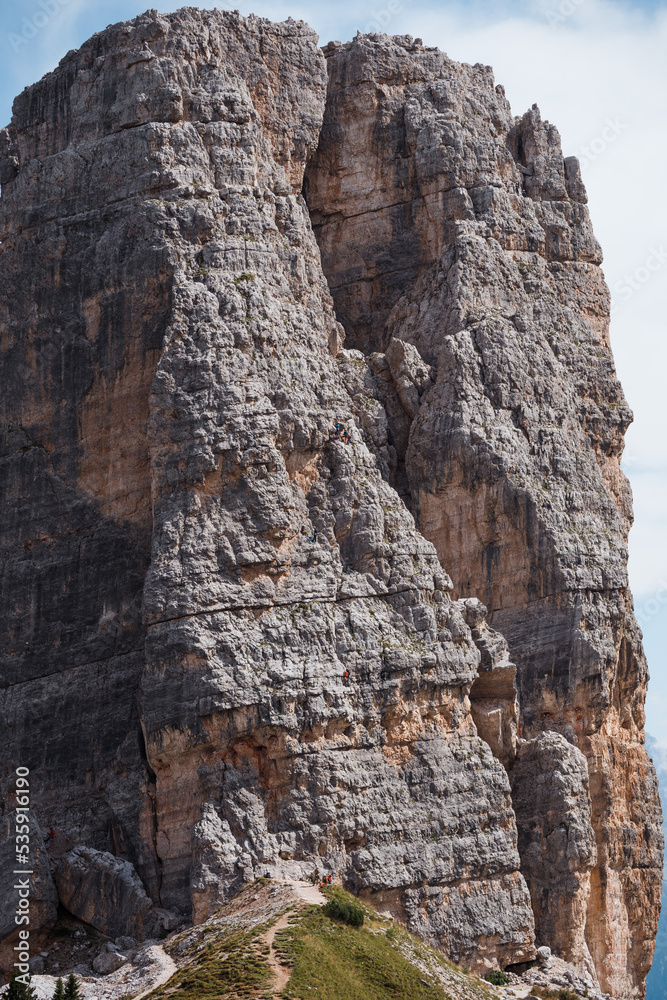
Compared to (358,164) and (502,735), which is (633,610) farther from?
(358,164)

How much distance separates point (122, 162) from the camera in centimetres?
6031

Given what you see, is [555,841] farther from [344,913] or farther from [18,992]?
[18,992]

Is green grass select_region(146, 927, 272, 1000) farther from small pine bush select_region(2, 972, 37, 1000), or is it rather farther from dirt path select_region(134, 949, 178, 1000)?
small pine bush select_region(2, 972, 37, 1000)

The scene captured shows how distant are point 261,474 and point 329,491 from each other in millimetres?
3085

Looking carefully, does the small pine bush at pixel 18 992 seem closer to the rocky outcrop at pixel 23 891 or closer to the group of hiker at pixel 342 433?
the rocky outcrop at pixel 23 891

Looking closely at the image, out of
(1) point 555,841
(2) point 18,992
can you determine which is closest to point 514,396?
(1) point 555,841

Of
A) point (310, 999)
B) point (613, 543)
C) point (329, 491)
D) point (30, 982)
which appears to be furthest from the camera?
point (613, 543)

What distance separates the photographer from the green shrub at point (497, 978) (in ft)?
177

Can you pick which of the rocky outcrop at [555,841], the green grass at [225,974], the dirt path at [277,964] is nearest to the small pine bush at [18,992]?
the green grass at [225,974]

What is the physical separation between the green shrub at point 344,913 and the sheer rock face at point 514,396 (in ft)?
35.4

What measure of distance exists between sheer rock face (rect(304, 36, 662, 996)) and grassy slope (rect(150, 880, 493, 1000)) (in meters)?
9.63

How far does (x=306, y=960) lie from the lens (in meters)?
47.6

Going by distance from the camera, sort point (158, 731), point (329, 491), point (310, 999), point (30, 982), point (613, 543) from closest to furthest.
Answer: point (310, 999), point (30, 982), point (158, 731), point (329, 491), point (613, 543)

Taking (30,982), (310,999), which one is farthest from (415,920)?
(30,982)
